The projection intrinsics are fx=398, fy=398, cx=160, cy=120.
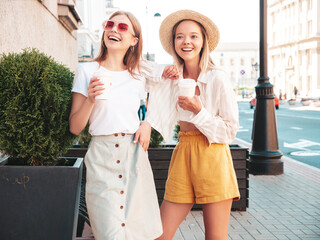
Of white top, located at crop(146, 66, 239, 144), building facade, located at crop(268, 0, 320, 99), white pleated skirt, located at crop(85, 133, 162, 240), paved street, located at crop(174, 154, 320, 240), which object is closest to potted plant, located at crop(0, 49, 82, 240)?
white pleated skirt, located at crop(85, 133, 162, 240)

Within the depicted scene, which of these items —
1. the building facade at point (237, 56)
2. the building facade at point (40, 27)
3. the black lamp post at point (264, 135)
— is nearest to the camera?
the building facade at point (40, 27)

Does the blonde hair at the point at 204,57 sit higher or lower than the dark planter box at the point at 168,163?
higher

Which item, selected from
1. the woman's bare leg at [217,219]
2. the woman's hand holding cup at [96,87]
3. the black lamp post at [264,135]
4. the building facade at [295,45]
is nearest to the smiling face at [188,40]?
the woman's hand holding cup at [96,87]

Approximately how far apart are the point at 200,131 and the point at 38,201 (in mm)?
1085

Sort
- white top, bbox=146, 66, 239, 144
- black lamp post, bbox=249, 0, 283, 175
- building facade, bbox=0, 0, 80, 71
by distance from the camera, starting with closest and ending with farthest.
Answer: white top, bbox=146, 66, 239, 144, building facade, bbox=0, 0, 80, 71, black lamp post, bbox=249, 0, 283, 175

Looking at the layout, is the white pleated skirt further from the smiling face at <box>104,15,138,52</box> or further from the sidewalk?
the sidewalk

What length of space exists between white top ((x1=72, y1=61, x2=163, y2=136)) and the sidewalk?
2260mm

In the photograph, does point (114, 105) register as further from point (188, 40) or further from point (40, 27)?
point (40, 27)

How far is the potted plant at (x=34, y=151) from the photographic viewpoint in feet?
7.14

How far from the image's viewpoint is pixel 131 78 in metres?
2.35

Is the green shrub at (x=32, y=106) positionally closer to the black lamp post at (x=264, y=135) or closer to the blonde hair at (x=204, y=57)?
the blonde hair at (x=204, y=57)

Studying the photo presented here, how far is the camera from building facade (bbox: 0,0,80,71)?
3859 millimetres

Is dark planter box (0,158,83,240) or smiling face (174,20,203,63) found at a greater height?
smiling face (174,20,203,63)

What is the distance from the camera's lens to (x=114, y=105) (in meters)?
2.24
